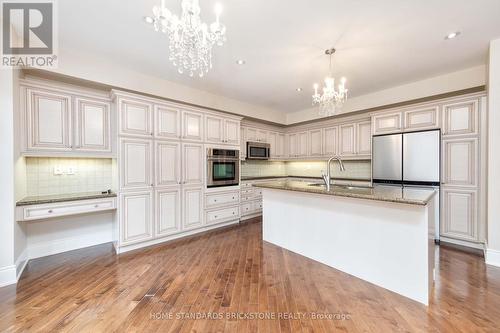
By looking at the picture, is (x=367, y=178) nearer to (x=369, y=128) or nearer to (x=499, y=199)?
(x=369, y=128)

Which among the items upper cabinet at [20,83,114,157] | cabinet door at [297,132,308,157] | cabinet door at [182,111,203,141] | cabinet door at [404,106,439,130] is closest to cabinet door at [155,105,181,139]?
cabinet door at [182,111,203,141]

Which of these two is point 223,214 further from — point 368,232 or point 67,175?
point 368,232

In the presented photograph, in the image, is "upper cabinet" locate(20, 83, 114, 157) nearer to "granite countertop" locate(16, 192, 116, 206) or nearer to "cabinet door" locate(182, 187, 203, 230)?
"granite countertop" locate(16, 192, 116, 206)

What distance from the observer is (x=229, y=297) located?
2.05m

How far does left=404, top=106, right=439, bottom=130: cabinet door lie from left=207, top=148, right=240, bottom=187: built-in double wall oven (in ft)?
10.8

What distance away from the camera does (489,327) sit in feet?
5.44

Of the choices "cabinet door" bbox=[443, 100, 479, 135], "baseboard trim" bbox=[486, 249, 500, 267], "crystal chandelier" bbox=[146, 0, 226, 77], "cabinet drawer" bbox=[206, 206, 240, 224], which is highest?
"crystal chandelier" bbox=[146, 0, 226, 77]

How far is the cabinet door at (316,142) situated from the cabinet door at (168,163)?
345cm

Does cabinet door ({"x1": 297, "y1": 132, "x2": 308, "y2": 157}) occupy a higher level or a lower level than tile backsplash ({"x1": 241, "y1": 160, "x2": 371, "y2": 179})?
higher

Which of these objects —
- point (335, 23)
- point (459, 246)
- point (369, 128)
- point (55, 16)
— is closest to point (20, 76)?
point (55, 16)

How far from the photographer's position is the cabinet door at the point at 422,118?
354 cm

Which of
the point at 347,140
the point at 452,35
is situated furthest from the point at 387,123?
the point at 452,35

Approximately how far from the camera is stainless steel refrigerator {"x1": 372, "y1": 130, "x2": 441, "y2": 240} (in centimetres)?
348

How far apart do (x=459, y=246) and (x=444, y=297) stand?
189cm
